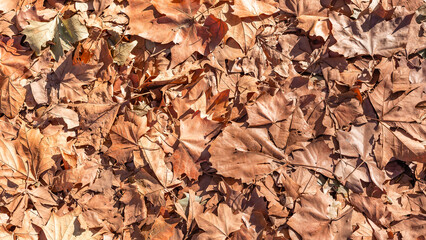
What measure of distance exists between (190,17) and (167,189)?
90cm

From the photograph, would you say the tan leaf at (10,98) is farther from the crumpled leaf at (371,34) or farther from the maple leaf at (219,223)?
the crumpled leaf at (371,34)

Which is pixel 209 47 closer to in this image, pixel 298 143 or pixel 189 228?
pixel 298 143

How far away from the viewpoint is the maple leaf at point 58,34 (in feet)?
5.26

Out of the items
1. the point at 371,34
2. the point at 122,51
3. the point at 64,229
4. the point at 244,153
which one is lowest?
the point at 64,229

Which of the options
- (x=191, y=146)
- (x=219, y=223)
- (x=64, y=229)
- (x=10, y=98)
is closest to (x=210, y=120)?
(x=191, y=146)

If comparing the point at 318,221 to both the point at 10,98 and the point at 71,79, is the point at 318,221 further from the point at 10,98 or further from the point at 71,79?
the point at 10,98

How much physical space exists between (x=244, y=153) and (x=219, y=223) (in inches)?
14.3

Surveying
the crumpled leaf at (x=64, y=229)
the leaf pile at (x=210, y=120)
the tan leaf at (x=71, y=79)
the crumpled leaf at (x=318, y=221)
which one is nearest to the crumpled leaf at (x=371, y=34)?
the leaf pile at (x=210, y=120)

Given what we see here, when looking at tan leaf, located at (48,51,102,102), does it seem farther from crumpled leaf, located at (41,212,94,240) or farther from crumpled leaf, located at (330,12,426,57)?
crumpled leaf, located at (330,12,426,57)

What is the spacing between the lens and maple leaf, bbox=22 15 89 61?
160 cm

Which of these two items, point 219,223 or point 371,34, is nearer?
point 219,223

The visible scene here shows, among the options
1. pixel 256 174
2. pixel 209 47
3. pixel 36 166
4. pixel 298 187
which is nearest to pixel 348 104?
pixel 298 187

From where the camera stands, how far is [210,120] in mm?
1568

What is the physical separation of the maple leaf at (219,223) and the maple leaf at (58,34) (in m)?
1.12
